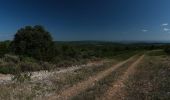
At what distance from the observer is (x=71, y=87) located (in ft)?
48.7

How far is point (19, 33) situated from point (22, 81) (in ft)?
60.8

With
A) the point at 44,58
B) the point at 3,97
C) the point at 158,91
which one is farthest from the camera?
the point at 44,58

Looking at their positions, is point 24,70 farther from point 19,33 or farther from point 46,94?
point 46,94

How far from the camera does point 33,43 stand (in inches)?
1337

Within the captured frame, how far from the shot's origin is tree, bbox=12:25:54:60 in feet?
109

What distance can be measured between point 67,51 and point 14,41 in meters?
9.39

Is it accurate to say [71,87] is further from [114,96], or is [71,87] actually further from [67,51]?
[67,51]

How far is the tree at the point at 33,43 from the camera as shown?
1310 inches

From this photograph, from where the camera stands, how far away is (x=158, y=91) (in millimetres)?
12984

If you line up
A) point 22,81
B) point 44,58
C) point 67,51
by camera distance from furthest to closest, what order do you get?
point 67,51 < point 44,58 < point 22,81

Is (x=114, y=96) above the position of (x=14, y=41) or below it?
below

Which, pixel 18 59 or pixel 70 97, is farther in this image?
pixel 18 59

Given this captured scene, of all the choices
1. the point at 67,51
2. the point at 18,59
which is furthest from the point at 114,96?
the point at 67,51

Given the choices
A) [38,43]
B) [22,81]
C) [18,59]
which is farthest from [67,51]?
[22,81]
